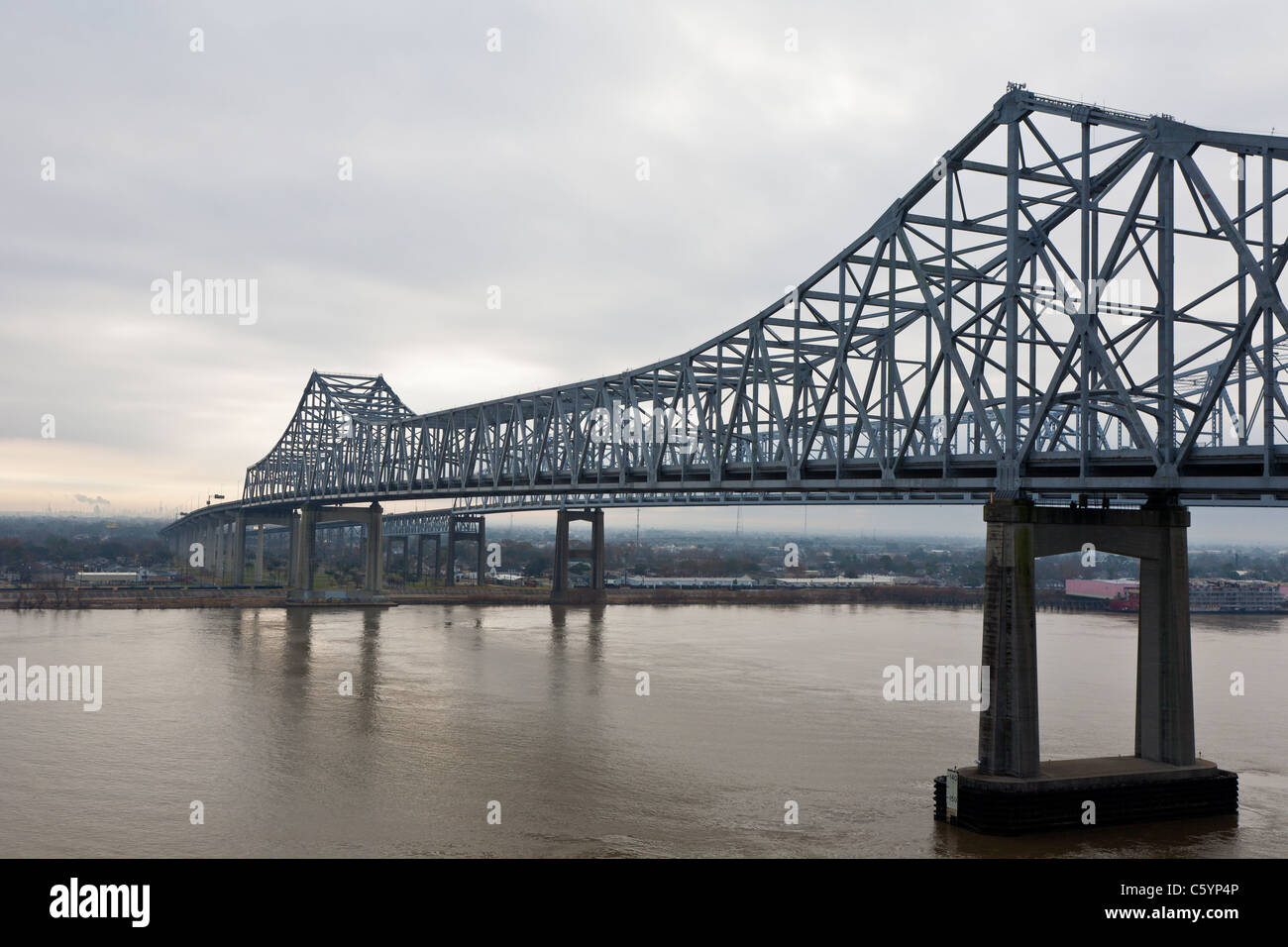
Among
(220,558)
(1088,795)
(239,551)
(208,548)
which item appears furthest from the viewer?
(208,548)

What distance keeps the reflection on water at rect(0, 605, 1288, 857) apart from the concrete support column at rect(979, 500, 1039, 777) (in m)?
1.76

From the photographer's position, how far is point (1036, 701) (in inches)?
930

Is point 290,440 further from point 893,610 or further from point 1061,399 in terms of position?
point 1061,399

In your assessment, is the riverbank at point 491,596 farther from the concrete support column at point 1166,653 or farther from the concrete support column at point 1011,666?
the concrete support column at point 1166,653

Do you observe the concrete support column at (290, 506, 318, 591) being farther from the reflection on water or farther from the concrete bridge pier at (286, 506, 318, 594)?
the reflection on water

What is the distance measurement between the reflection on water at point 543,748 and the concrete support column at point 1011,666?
1.76m

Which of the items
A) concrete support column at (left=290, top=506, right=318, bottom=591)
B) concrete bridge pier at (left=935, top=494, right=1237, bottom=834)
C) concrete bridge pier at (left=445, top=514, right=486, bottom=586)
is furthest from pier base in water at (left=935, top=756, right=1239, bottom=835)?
concrete bridge pier at (left=445, top=514, right=486, bottom=586)

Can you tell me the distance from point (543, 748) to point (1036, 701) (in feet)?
45.8

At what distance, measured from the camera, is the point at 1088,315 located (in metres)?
25.0

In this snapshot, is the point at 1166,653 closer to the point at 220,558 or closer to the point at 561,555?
the point at 561,555

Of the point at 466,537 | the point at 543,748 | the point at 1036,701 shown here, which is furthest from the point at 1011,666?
the point at 466,537

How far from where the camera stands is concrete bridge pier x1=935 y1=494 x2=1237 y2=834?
919 inches
